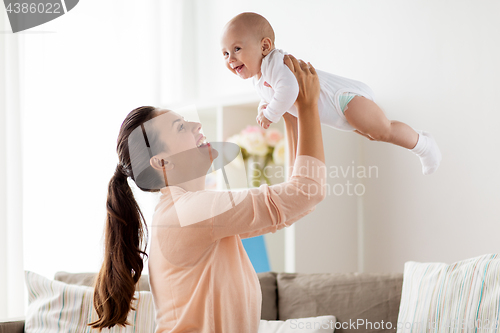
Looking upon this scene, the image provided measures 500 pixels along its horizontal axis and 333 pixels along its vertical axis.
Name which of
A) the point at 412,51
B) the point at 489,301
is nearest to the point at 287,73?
the point at 489,301

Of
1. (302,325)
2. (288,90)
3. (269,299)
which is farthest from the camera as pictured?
(269,299)

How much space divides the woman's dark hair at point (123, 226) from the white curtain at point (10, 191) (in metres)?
1.13

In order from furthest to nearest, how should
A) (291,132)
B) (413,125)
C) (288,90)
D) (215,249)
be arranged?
1. (413,125)
2. (291,132)
3. (215,249)
4. (288,90)

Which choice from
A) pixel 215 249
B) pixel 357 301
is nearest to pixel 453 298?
pixel 357 301

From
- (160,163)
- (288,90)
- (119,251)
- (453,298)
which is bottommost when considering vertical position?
(453,298)

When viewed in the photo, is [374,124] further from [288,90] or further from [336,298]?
[336,298]

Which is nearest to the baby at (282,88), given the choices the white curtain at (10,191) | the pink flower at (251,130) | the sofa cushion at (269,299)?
the sofa cushion at (269,299)

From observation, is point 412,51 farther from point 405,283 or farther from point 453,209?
point 405,283

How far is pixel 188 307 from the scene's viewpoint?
1066mm

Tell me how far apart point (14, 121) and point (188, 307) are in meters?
1.48

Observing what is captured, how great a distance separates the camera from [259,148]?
7.18ft

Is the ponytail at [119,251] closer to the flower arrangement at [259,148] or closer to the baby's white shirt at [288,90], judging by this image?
the baby's white shirt at [288,90]

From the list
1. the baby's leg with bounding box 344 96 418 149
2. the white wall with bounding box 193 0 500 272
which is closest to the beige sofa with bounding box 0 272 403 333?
the white wall with bounding box 193 0 500 272

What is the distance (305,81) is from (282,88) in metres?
0.06
